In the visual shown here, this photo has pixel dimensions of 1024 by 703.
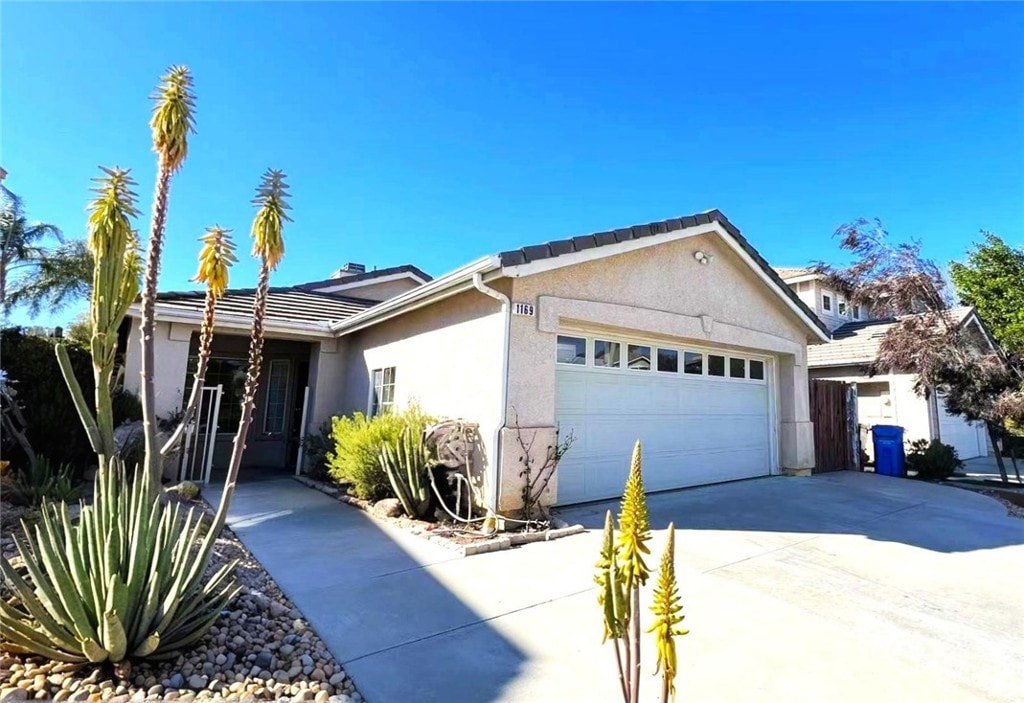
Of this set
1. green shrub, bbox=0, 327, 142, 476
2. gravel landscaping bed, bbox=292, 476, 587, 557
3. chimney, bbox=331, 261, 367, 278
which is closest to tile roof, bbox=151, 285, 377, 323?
green shrub, bbox=0, 327, 142, 476

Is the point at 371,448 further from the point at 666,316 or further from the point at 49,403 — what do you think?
the point at 49,403

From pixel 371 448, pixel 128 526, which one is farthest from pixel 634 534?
pixel 371 448

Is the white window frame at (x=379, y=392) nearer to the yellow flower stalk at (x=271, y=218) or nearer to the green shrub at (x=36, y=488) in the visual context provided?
the green shrub at (x=36, y=488)

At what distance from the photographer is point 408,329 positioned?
980 centimetres

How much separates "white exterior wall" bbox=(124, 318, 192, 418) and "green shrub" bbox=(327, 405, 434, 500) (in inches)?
163

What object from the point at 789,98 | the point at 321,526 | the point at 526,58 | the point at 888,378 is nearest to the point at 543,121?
the point at 526,58

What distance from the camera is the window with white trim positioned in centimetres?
1026

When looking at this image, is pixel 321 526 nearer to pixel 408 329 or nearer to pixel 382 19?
pixel 408 329

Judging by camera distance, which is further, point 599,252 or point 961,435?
point 961,435

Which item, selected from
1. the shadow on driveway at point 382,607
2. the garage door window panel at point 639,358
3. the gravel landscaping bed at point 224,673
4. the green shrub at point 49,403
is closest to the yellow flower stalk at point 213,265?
the gravel landscaping bed at point 224,673

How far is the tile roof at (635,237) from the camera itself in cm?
692

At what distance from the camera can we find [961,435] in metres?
17.4

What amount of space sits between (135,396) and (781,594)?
1093 cm

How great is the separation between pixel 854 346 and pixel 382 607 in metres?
17.8
